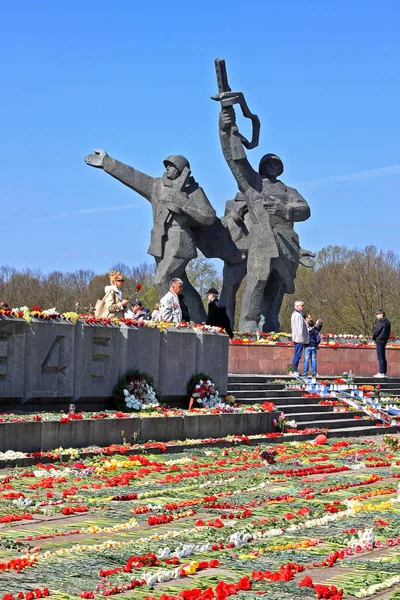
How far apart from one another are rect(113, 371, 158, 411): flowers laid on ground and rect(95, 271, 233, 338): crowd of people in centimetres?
100

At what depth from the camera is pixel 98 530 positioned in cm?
740

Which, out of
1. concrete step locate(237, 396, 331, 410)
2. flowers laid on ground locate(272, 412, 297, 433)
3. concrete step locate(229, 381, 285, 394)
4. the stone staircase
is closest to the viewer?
flowers laid on ground locate(272, 412, 297, 433)

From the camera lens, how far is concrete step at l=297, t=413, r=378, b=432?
17.5 m

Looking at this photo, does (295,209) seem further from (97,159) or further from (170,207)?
(97,159)

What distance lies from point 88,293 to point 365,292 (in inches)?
716

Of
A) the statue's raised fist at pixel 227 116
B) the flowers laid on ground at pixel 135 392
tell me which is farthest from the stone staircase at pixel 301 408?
the statue's raised fist at pixel 227 116

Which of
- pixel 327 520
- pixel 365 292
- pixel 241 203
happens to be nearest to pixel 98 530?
pixel 327 520

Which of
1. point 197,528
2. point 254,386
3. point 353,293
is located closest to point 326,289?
point 353,293

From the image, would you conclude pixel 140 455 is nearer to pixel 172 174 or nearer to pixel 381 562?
pixel 381 562

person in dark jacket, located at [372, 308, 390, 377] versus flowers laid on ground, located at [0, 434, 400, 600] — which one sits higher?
person in dark jacket, located at [372, 308, 390, 377]

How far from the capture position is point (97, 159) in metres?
28.7

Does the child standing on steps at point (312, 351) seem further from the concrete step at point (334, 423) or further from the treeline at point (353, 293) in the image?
the treeline at point (353, 293)

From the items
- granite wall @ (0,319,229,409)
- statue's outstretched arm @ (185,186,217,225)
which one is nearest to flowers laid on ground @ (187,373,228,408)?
granite wall @ (0,319,229,409)

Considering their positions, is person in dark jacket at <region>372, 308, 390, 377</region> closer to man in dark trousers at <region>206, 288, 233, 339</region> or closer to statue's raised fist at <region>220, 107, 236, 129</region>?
man in dark trousers at <region>206, 288, 233, 339</region>
